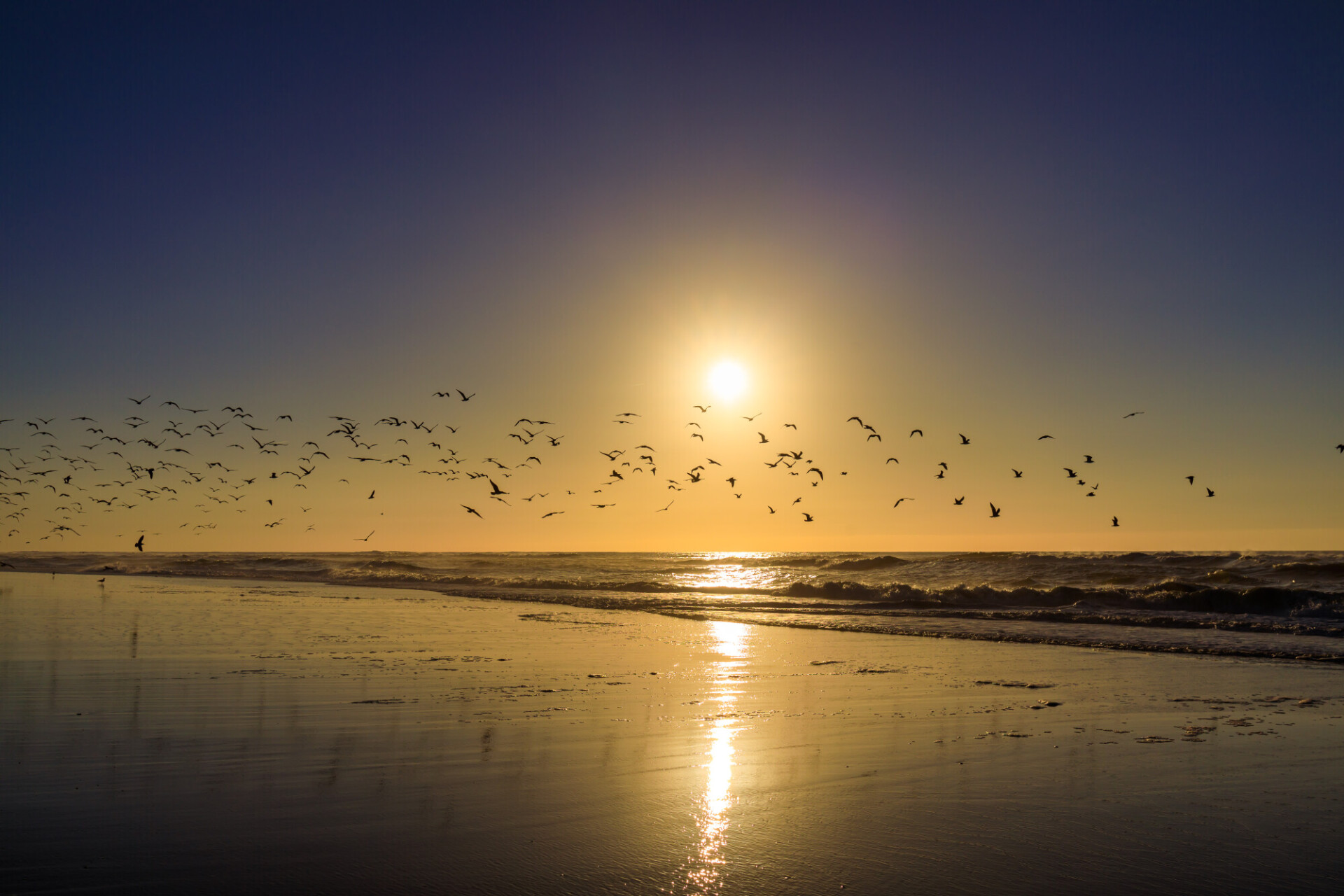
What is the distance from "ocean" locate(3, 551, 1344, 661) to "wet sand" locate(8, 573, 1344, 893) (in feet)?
22.5

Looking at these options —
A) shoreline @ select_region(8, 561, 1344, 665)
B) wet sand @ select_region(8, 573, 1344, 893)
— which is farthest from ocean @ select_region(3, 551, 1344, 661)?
wet sand @ select_region(8, 573, 1344, 893)

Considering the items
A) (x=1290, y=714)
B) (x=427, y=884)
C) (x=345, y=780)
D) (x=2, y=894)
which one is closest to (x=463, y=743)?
(x=345, y=780)

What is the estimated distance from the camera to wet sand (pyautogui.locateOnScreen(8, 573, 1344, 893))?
612cm

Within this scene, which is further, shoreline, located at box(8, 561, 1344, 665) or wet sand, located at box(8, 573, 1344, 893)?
shoreline, located at box(8, 561, 1344, 665)

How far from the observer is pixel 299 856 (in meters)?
6.17

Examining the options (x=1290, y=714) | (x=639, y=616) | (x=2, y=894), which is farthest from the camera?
(x=639, y=616)

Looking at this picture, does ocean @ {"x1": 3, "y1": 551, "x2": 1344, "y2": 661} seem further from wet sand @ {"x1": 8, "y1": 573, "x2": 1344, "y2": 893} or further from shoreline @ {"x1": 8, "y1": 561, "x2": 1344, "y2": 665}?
wet sand @ {"x1": 8, "y1": 573, "x2": 1344, "y2": 893}

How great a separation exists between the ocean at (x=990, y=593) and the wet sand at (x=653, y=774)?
686 centimetres

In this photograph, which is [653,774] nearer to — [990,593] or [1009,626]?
[1009,626]

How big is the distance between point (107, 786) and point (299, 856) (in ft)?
9.12

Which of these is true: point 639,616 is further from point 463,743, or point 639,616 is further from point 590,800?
point 590,800

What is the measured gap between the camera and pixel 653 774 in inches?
338

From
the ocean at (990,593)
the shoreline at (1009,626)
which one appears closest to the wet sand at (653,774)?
the shoreline at (1009,626)

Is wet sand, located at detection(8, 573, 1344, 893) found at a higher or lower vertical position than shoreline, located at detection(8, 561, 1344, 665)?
higher
